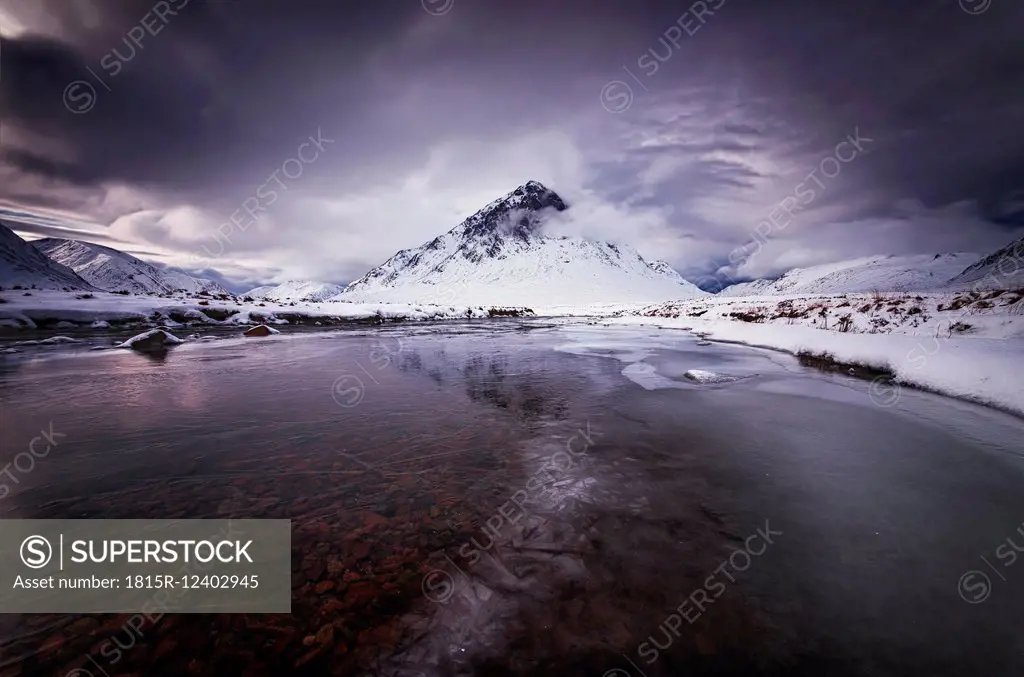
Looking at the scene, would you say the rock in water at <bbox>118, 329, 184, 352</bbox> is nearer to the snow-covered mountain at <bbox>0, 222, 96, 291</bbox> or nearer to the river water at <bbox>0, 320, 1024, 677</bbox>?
the river water at <bbox>0, 320, 1024, 677</bbox>

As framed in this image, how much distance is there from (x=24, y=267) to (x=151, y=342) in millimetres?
155803

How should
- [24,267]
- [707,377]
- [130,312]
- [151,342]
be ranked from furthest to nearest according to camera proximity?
1. [24,267]
2. [130,312]
3. [151,342]
4. [707,377]

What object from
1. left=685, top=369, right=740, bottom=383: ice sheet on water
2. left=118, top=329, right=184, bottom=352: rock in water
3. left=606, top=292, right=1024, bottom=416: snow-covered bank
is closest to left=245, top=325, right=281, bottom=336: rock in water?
left=118, top=329, right=184, bottom=352: rock in water

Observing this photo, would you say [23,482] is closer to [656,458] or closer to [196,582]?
[196,582]

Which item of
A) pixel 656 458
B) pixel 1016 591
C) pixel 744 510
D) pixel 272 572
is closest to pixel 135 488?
pixel 272 572

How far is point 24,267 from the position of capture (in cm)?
11231

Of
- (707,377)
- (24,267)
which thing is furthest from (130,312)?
(24,267)

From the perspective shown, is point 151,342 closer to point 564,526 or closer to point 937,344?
point 564,526

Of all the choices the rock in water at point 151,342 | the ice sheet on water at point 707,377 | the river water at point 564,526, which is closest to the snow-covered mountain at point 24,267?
the rock in water at point 151,342

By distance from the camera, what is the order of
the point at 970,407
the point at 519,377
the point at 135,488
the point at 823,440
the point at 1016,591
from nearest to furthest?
the point at 1016,591, the point at 135,488, the point at 823,440, the point at 970,407, the point at 519,377

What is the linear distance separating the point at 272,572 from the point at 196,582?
530mm

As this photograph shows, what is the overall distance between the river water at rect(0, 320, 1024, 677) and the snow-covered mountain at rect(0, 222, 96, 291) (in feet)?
438

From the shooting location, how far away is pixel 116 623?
8.36 ft

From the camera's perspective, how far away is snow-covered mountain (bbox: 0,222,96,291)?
334 ft
